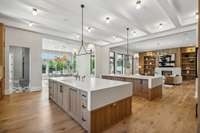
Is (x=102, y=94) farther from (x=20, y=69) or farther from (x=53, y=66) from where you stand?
(x=53, y=66)

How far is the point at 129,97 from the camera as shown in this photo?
3.49 m

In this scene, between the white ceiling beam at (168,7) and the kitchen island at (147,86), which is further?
the kitchen island at (147,86)

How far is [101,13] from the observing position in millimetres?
4574

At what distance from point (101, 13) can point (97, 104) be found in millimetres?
3334

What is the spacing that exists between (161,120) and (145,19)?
3702 mm

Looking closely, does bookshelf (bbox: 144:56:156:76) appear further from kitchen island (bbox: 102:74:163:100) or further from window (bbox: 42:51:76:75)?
kitchen island (bbox: 102:74:163:100)

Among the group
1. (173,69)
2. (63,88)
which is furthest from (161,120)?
(173,69)

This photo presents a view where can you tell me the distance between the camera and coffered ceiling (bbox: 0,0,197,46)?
380 centimetres

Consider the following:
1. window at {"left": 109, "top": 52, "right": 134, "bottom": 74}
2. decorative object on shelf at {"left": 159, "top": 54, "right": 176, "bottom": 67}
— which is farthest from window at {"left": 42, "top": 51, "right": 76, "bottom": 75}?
decorative object on shelf at {"left": 159, "top": 54, "right": 176, "bottom": 67}

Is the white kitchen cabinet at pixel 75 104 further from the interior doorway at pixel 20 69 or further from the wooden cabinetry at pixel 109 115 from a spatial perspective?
the interior doorway at pixel 20 69

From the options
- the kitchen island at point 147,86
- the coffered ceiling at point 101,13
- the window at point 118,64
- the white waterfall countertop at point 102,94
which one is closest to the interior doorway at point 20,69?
the coffered ceiling at point 101,13

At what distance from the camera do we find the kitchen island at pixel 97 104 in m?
2.49

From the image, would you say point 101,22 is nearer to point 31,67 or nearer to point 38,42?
point 38,42

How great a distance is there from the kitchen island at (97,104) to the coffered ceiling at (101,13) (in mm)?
2426
